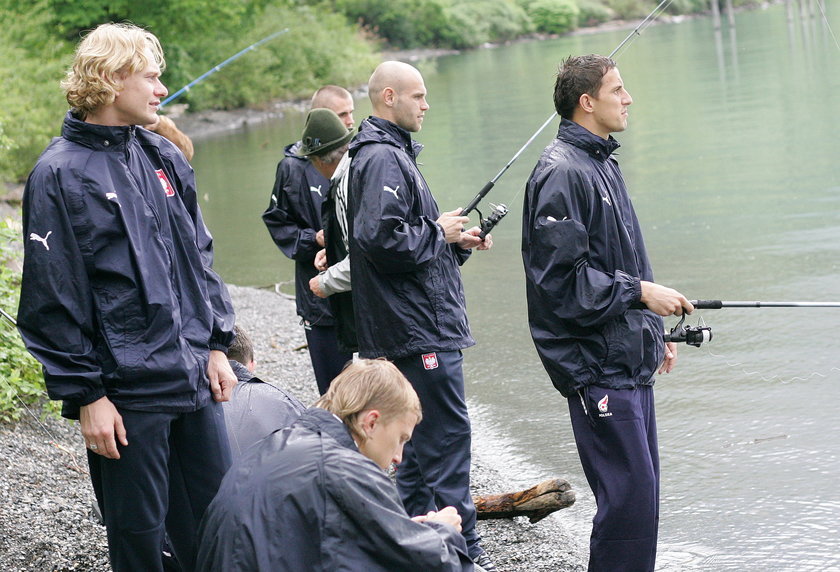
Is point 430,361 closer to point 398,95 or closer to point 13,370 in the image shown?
point 398,95

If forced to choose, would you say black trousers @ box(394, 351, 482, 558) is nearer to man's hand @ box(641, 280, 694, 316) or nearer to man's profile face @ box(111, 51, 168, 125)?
man's hand @ box(641, 280, 694, 316)

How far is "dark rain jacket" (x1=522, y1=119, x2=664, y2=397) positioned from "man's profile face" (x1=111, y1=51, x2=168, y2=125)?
52.6 inches

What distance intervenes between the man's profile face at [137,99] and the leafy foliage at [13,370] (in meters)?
2.69

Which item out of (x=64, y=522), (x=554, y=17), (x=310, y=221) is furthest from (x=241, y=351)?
(x=554, y=17)

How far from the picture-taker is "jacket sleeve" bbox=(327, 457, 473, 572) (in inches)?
104

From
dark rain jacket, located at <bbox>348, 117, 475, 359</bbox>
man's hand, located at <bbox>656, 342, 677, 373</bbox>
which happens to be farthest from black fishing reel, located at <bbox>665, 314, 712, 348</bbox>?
dark rain jacket, located at <bbox>348, 117, 475, 359</bbox>

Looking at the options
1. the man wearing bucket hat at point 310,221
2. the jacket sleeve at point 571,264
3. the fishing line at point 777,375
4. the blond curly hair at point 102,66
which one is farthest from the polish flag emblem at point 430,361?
the fishing line at point 777,375

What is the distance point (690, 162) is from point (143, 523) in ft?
46.2

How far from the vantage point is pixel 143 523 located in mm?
3340

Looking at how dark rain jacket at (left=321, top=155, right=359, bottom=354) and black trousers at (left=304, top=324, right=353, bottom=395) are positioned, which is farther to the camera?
black trousers at (left=304, top=324, right=353, bottom=395)

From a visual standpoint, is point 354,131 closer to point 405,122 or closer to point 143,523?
point 405,122

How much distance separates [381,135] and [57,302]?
1.64 m

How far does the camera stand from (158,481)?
11.0 ft

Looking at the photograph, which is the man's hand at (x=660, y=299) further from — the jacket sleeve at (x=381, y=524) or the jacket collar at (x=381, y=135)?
the jacket sleeve at (x=381, y=524)
